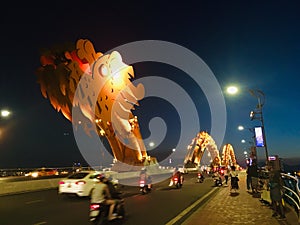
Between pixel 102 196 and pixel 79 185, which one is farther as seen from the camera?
pixel 79 185

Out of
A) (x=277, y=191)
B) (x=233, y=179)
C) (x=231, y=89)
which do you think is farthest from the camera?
(x=231, y=89)

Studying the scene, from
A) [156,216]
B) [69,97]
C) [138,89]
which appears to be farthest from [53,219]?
[138,89]

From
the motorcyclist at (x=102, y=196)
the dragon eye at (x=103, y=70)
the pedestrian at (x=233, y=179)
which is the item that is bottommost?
the motorcyclist at (x=102, y=196)

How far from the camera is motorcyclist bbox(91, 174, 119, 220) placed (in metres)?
8.38

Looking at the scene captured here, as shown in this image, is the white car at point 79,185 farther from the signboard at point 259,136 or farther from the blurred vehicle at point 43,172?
the blurred vehicle at point 43,172

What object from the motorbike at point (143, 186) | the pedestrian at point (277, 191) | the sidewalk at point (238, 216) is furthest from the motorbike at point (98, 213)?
the motorbike at point (143, 186)

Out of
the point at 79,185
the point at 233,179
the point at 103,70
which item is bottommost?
the point at 79,185

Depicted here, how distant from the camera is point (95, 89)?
38562mm

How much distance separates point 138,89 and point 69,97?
10.3 metres

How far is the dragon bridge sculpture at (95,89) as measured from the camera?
37406mm

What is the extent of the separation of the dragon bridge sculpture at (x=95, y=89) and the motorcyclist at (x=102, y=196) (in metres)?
29.8

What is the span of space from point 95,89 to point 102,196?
1225 inches

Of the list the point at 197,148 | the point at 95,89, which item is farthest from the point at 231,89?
the point at 197,148

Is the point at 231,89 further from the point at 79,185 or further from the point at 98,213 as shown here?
the point at 98,213
